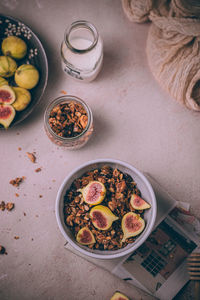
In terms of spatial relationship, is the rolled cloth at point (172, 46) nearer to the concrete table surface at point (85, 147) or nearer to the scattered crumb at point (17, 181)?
the concrete table surface at point (85, 147)

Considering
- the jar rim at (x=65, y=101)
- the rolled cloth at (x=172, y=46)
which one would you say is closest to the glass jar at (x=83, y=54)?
the jar rim at (x=65, y=101)

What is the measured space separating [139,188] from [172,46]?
1.85 ft

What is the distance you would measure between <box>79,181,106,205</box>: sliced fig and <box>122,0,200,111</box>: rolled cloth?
491 millimetres

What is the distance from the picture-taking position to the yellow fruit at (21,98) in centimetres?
104

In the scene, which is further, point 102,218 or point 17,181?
point 17,181

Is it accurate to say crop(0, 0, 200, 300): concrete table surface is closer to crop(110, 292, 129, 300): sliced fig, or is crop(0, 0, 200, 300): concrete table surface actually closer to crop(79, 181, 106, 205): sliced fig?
crop(110, 292, 129, 300): sliced fig

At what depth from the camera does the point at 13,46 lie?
3.45ft

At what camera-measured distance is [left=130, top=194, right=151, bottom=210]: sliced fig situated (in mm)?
941

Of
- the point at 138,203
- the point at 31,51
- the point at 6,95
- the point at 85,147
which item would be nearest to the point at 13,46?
the point at 31,51

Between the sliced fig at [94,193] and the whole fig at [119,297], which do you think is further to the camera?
the whole fig at [119,297]

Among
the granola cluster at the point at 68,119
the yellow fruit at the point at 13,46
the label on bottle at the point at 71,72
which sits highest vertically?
the label on bottle at the point at 71,72

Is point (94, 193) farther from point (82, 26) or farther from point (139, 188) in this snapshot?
point (82, 26)

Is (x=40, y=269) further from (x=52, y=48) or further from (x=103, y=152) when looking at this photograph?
(x=52, y=48)

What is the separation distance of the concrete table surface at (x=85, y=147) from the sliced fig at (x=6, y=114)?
97mm
